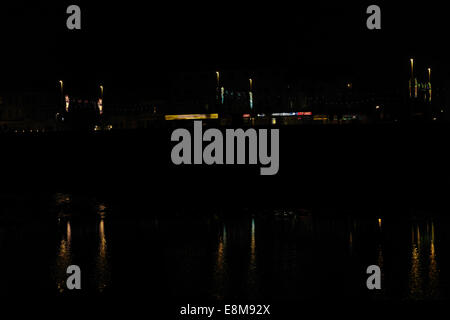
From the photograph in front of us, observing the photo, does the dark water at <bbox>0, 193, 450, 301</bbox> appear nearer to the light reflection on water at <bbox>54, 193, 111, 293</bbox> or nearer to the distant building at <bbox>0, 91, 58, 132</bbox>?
the light reflection on water at <bbox>54, 193, 111, 293</bbox>

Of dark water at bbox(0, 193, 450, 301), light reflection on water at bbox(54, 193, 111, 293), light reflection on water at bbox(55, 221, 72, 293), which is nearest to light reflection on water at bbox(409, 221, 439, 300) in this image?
dark water at bbox(0, 193, 450, 301)

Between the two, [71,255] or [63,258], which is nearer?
[63,258]

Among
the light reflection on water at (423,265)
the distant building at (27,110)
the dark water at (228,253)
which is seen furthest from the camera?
the distant building at (27,110)

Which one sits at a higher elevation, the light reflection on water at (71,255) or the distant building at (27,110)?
the distant building at (27,110)

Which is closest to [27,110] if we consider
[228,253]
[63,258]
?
[63,258]

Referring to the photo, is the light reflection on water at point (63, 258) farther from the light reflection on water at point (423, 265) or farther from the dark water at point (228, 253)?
the light reflection on water at point (423, 265)

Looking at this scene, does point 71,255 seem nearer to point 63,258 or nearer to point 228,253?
Answer: point 63,258

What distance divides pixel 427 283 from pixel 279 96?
50.0 m

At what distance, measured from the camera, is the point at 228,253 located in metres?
Answer: 12.8

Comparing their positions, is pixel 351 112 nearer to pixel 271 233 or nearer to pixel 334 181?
pixel 334 181

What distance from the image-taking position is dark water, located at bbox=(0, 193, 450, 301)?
10062 millimetres

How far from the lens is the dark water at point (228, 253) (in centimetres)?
1006

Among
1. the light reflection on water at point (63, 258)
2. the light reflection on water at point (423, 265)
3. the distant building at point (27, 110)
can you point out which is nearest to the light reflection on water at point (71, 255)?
the light reflection on water at point (63, 258)
